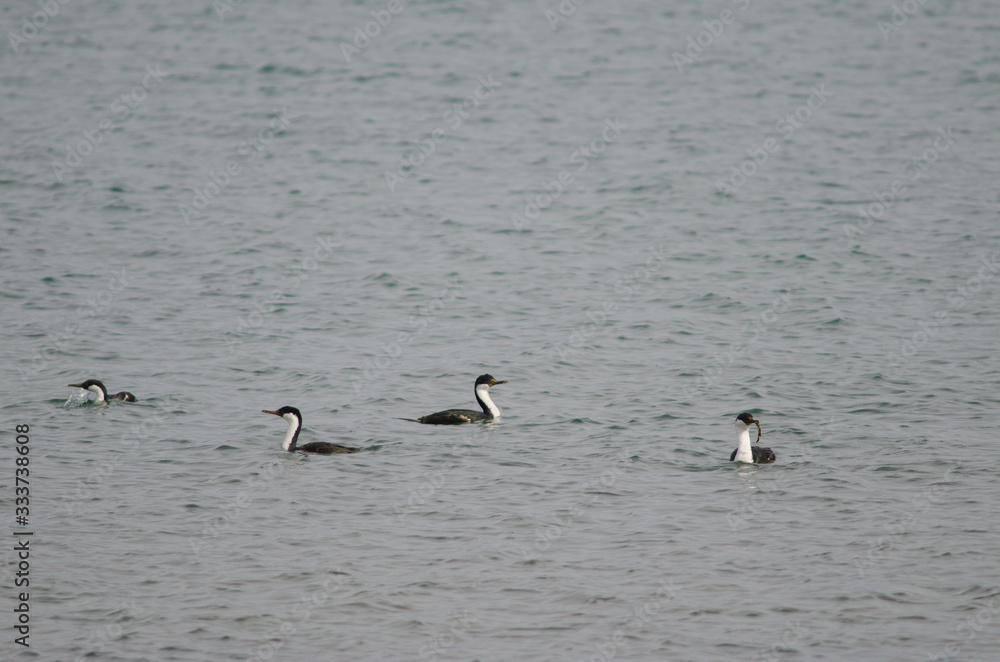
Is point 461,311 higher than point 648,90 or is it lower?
lower

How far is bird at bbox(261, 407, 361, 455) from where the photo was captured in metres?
16.5

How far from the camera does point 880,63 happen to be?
1880 inches

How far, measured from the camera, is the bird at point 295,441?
16500mm

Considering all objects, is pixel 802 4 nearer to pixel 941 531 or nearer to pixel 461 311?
pixel 461 311

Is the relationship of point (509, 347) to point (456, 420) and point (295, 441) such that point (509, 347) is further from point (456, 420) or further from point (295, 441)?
point (295, 441)

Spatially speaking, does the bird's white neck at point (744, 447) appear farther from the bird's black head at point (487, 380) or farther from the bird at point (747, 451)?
the bird's black head at point (487, 380)

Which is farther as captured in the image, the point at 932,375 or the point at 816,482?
the point at 932,375

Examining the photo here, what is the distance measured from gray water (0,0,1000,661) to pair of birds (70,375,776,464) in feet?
0.81

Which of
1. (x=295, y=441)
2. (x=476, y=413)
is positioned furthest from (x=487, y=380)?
(x=295, y=441)

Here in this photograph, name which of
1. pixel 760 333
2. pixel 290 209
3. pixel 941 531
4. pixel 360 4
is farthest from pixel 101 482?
pixel 360 4

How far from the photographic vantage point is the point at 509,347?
22.6 meters

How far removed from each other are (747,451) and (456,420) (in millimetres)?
4962

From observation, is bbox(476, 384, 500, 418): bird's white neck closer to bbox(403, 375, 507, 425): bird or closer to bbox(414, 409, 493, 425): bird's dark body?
bbox(403, 375, 507, 425): bird

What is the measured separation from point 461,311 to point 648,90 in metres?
25.5
